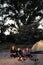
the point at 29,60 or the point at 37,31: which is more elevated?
the point at 37,31

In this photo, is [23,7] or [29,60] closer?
[29,60]

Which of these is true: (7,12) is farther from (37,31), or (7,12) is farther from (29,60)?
(29,60)

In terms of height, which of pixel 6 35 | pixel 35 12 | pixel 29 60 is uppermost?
pixel 35 12

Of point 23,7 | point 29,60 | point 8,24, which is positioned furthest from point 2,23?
point 29,60

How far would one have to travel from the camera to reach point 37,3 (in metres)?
41.0

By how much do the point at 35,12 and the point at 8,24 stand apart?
4061 millimetres

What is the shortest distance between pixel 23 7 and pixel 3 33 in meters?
4.53

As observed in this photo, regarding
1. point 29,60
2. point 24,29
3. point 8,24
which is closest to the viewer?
point 29,60

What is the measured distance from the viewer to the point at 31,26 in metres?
38.6

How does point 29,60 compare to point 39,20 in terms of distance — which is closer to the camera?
point 29,60

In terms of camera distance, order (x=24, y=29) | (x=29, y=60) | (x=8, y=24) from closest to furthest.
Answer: (x=29, y=60)
(x=24, y=29)
(x=8, y=24)

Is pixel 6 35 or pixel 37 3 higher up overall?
pixel 37 3

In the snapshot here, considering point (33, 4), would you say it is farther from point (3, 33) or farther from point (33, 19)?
point (3, 33)

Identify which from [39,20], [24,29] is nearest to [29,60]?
[24,29]
